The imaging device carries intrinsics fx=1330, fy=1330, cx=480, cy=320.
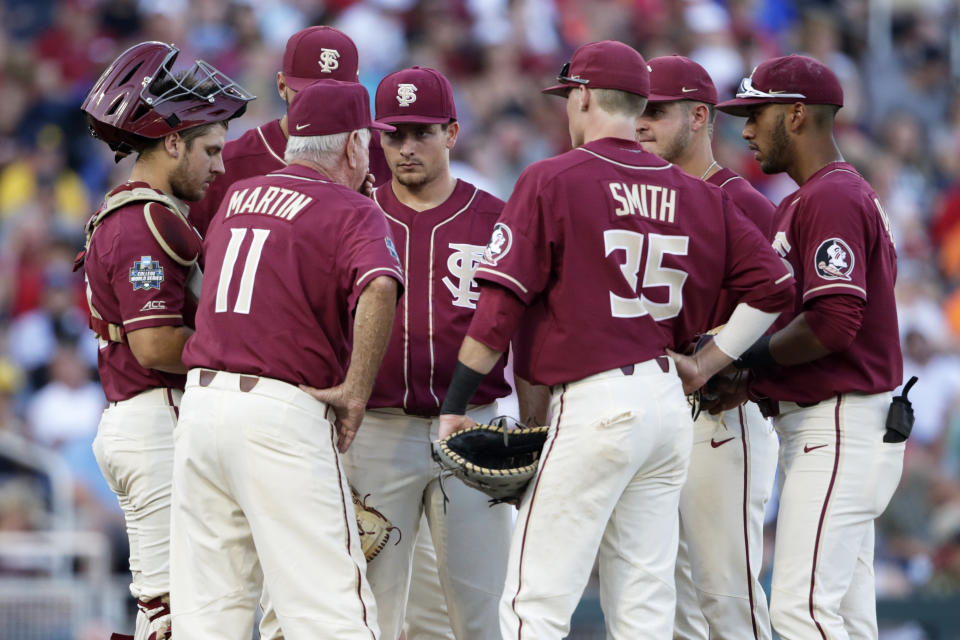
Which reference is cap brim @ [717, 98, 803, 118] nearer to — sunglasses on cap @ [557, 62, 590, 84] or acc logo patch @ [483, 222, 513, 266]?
sunglasses on cap @ [557, 62, 590, 84]

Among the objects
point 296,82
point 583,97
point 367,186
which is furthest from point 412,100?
point 583,97

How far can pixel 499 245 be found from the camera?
4758 millimetres

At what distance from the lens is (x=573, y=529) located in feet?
15.3

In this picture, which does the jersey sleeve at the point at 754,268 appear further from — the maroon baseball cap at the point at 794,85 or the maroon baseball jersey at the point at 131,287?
the maroon baseball jersey at the point at 131,287

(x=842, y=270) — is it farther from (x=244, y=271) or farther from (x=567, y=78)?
(x=244, y=271)

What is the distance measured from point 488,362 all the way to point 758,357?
119cm

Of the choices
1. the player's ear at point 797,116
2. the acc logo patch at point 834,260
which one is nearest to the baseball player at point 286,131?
the player's ear at point 797,116

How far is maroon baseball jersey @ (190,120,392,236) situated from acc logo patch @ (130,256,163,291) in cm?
105

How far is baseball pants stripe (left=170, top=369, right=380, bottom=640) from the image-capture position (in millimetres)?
4676

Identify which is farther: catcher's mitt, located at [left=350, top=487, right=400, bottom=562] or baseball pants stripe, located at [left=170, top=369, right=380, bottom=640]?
catcher's mitt, located at [left=350, top=487, right=400, bottom=562]

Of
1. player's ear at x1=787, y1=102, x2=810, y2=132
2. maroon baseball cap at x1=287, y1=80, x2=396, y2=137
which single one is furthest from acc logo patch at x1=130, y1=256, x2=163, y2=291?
player's ear at x1=787, y1=102, x2=810, y2=132

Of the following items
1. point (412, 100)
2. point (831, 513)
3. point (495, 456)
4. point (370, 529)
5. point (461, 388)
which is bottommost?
point (370, 529)

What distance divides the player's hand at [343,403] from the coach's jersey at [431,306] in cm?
61

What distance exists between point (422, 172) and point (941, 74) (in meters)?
10.3
